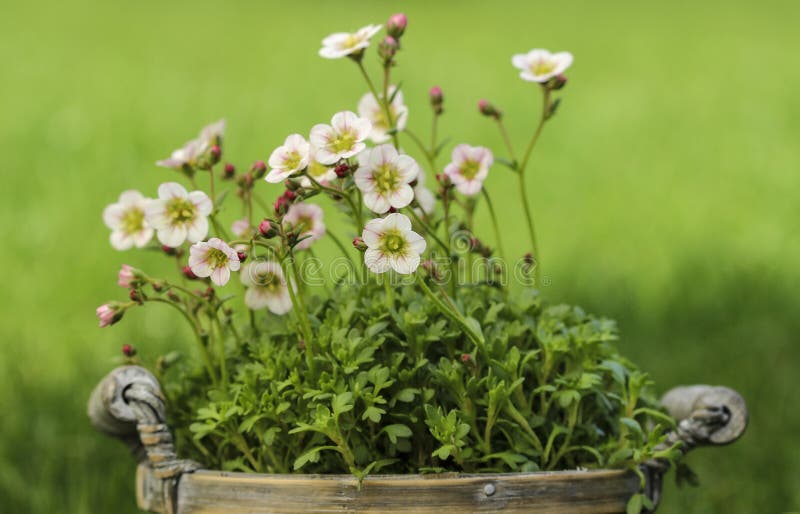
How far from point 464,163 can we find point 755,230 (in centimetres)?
316

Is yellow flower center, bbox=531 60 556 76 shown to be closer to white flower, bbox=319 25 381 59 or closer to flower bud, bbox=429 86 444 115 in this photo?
flower bud, bbox=429 86 444 115

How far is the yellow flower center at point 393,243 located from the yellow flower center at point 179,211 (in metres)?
0.40

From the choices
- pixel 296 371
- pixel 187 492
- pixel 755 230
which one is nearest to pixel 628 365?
pixel 296 371

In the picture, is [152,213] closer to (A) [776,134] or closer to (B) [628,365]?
(B) [628,365]

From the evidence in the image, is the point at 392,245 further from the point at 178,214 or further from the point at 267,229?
the point at 178,214

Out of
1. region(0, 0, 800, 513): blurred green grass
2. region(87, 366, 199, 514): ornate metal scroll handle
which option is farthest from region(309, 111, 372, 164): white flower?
region(0, 0, 800, 513): blurred green grass

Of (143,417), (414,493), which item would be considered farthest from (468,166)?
(143,417)

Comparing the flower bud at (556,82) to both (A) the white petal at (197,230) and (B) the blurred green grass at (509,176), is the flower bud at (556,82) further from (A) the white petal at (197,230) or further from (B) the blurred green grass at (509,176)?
(B) the blurred green grass at (509,176)

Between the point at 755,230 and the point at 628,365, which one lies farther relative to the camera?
the point at 755,230

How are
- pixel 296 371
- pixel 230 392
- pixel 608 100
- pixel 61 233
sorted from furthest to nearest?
pixel 608 100 < pixel 61 233 < pixel 230 392 < pixel 296 371

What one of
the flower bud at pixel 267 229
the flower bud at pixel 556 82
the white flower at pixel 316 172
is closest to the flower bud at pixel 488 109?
the flower bud at pixel 556 82

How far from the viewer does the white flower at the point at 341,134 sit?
62.1 inches

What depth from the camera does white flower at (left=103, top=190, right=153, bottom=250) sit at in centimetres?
189

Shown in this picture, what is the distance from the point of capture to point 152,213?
5.56 ft
